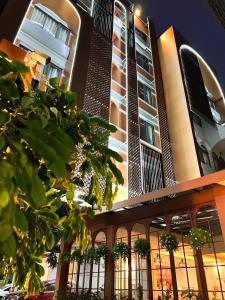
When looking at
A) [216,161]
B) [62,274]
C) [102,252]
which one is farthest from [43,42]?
[216,161]

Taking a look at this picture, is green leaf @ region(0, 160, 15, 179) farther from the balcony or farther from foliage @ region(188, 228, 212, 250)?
the balcony

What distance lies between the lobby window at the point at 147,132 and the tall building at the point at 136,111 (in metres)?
0.07

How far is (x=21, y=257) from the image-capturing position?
120cm

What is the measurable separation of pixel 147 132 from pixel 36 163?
12.8 m

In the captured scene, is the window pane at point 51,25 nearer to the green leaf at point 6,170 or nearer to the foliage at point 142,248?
the foliage at point 142,248

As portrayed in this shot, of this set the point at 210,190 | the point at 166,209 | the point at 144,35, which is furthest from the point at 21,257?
the point at 144,35

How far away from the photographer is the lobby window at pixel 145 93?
47.7 ft

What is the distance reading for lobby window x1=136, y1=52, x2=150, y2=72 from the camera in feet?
52.0

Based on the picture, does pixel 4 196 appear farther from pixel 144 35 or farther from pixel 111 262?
pixel 144 35

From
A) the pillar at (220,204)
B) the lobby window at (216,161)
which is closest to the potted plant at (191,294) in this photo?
the pillar at (220,204)

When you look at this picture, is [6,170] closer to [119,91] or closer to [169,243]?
[169,243]

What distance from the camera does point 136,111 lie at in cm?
1319

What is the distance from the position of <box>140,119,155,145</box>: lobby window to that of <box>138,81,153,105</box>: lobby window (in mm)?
1577

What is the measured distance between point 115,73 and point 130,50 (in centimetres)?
240
